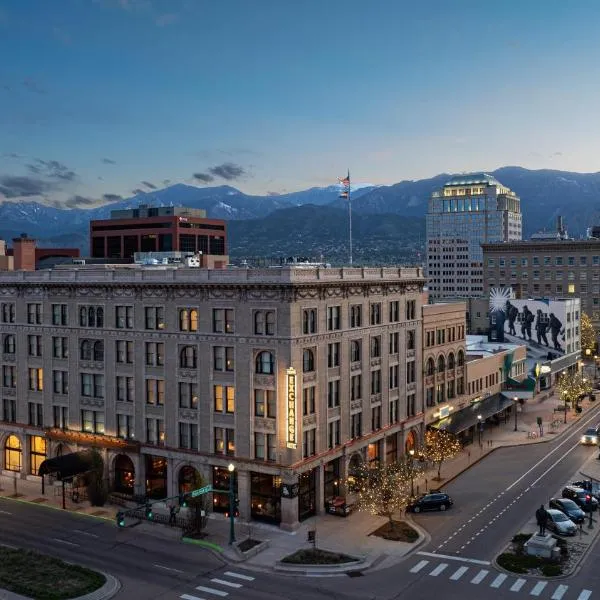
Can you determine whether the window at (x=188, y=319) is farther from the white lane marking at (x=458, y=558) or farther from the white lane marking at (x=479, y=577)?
the white lane marking at (x=479, y=577)

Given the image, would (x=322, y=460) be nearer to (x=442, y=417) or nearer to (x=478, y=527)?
(x=478, y=527)

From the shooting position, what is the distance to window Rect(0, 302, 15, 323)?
7694 centimetres

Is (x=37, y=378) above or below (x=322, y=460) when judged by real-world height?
above

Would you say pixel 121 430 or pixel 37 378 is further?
pixel 37 378

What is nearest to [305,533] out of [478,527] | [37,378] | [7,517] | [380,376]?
[478,527]

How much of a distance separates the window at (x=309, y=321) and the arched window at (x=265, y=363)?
3453 millimetres

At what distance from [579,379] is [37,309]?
262ft

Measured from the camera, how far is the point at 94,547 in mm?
55812

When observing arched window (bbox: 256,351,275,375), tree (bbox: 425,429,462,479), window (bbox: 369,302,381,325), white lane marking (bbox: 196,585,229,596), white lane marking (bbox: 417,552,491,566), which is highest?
window (bbox: 369,302,381,325)

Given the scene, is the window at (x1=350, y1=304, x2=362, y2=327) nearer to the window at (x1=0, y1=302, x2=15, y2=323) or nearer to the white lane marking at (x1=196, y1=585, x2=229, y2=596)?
the white lane marking at (x1=196, y1=585, x2=229, y2=596)

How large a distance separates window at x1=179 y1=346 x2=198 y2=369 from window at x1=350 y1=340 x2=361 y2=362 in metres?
13.8

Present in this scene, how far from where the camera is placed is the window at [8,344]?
7706 cm

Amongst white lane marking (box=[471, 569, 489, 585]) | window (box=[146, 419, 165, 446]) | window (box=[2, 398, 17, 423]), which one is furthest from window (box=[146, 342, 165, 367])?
white lane marking (box=[471, 569, 489, 585])

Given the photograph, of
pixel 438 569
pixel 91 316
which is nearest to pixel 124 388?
pixel 91 316
